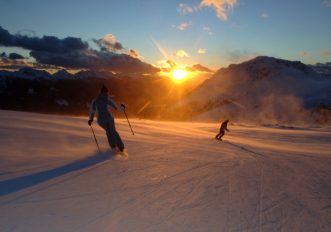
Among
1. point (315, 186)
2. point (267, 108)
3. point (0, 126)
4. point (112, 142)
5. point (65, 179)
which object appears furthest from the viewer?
point (267, 108)

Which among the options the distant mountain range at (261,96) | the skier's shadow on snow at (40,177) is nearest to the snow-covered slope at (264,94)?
the distant mountain range at (261,96)

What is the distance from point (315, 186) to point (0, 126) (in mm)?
9235

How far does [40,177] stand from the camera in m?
6.61

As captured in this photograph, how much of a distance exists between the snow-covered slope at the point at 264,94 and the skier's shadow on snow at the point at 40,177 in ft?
306

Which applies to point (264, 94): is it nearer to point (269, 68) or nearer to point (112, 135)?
point (269, 68)

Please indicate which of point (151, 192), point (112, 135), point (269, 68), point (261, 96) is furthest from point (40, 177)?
point (269, 68)

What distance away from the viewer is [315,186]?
24.4 ft

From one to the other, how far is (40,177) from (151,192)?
202 centimetres

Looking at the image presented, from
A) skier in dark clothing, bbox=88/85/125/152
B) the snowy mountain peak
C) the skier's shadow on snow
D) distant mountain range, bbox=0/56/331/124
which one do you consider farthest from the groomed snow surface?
the snowy mountain peak

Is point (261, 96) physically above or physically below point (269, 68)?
below

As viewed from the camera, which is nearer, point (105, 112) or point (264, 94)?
point (105, 112)

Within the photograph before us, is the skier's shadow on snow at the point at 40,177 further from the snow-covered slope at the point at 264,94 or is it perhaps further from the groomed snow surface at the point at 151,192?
the snow-covered slope at the point at 264,94

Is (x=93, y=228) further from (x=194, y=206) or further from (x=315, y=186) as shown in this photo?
(x=315, y=186)

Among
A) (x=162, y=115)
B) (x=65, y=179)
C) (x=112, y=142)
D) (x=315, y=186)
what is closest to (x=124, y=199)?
(x=65, y=179)
